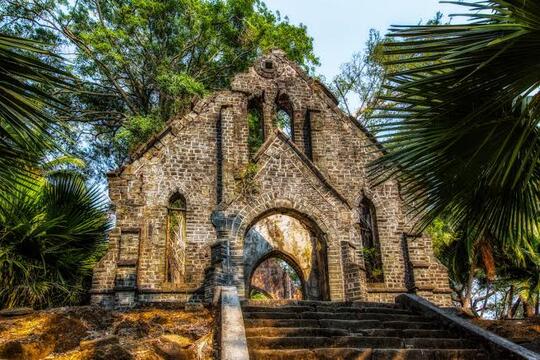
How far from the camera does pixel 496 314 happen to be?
2677cm

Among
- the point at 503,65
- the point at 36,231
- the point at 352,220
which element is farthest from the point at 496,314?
the point at 503,65

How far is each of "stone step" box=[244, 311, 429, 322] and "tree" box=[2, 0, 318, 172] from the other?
40.2ft

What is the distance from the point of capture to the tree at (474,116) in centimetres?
338

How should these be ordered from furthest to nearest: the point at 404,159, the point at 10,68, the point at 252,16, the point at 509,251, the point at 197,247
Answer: the point at 252,16 → the point at 509,251 → the point at 197,247 → the point at 404,159 → the point at 10,68

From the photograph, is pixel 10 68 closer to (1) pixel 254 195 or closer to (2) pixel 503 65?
(2) pixel 503 65

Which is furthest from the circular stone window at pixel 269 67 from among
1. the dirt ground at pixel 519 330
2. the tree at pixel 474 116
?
the tree at pixel 474 116

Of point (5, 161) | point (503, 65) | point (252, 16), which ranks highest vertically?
point (252, 16)

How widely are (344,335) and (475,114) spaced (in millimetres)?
4777

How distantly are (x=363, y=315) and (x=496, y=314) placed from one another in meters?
21.3

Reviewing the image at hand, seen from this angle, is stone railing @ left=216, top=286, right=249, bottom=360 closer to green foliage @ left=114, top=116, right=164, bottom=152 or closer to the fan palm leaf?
the fan palm leaf

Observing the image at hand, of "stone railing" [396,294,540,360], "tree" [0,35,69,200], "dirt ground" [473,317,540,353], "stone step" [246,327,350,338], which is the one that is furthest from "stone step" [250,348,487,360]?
"tree" [0,35,69,200]

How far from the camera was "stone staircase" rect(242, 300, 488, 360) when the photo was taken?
21.2 feet

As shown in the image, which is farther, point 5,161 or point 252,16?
point 252,16

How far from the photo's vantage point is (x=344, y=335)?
7383 mm
